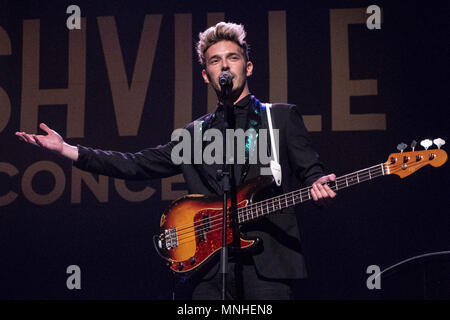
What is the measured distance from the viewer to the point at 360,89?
417 cm

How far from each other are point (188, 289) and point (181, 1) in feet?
7.53

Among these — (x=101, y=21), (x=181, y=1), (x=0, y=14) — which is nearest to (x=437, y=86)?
(x=181, y=1)

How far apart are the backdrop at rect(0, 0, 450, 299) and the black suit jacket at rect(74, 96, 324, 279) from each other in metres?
0.94

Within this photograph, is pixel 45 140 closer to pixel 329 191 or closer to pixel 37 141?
pixel 37 141

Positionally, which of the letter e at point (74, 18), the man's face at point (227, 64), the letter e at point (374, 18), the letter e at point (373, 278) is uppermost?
the letter e at point (74, 18)

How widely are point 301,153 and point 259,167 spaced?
0.24 meters

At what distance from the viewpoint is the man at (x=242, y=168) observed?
8.89 ft

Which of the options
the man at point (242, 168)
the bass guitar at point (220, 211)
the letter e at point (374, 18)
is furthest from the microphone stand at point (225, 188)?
the letter e at point (374, 18)

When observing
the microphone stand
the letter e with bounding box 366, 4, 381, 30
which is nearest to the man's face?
the microphone stand

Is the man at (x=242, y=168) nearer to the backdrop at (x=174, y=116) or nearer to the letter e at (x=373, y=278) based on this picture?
the backdrop at (x=174, y=116)

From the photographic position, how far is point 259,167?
2.94 metres

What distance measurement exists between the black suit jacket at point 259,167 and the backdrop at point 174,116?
942 mm

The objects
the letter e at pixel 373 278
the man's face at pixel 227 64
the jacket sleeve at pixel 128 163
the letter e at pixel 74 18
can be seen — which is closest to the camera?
the man's face at pixel 227 64

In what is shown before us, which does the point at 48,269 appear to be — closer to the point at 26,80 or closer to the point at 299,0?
the point at 26,80
